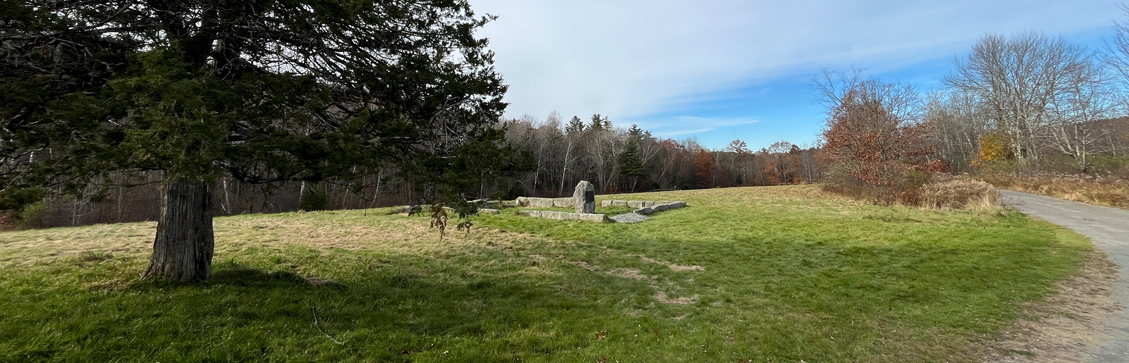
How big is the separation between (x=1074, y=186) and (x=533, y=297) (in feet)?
81.4

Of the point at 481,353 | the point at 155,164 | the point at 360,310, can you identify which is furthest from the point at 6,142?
the point at 481,353

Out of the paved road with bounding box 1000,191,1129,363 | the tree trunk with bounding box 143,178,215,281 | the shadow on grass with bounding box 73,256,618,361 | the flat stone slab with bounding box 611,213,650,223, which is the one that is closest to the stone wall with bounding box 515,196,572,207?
the flat stone slab with bounding box 611,213,650,223

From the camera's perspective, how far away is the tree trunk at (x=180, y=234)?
4.61m

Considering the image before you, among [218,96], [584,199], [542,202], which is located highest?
[218,96]

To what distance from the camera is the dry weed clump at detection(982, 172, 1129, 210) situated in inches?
579

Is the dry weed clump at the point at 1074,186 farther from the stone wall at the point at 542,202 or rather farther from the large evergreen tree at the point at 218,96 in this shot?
the large evergreen tree at the point at 218,96

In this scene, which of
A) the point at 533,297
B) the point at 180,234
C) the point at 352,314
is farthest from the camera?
the point at 533,297

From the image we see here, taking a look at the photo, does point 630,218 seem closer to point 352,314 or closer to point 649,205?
point 649,205

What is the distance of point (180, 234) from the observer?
4652mm

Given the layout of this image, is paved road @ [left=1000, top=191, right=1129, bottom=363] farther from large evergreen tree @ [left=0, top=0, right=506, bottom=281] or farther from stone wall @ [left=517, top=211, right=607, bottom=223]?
stone wall @ [left=517, top=211, right=607, bottom=223]

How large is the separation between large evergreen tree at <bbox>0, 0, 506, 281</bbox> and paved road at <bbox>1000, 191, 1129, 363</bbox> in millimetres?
6214

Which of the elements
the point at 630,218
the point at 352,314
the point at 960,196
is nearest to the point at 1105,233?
the point at 960,196

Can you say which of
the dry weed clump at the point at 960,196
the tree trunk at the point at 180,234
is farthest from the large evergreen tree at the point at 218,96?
the dry weed clump at the point at 960,196

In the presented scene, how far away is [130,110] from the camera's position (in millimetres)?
3412
